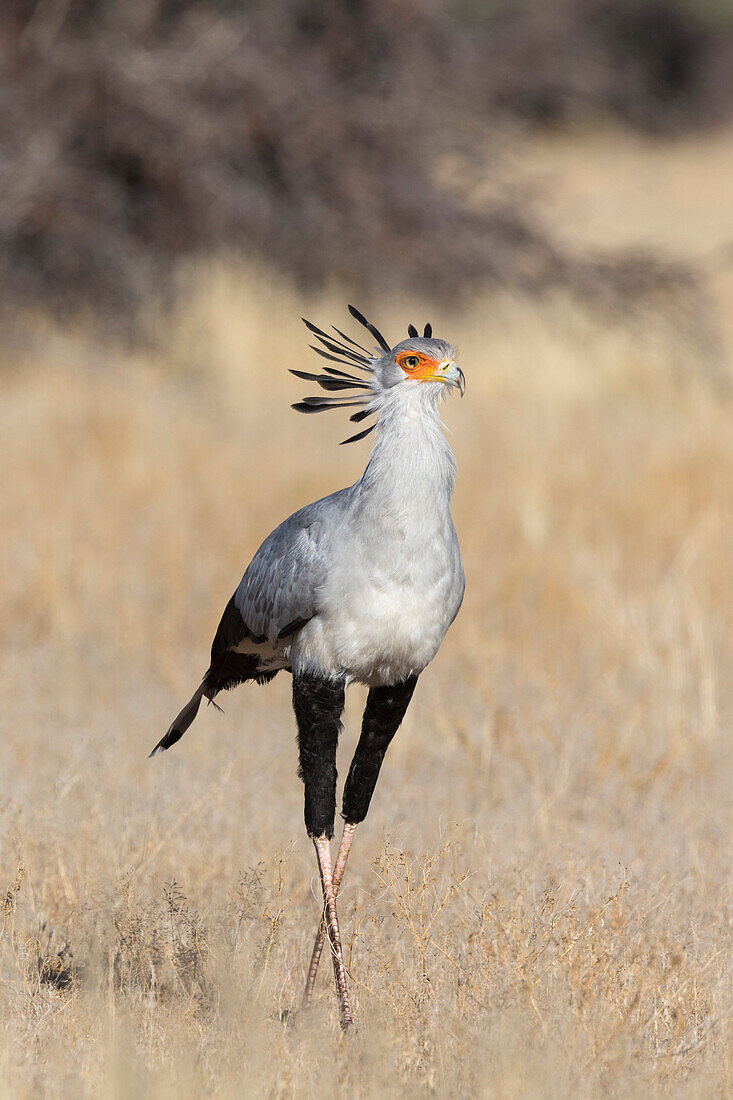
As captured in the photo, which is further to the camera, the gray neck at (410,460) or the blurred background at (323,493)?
the blurred background at (323,493)

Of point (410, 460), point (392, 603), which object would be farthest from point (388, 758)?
point (410, 460)

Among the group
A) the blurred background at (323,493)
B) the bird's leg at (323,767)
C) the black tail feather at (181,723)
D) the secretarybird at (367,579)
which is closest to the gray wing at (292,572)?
the secretarybird at (367,579)

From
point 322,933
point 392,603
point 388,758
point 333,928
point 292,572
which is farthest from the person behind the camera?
point 388,758

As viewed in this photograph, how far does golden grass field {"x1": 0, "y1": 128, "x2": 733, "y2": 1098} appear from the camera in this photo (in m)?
2.99

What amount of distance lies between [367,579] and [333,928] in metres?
0.96

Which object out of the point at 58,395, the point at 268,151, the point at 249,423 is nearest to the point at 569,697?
the point at 249,423

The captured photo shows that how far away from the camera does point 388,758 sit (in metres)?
5.49

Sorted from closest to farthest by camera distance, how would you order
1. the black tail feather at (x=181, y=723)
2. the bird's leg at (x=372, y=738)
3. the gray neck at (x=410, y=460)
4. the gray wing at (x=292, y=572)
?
the gray neck at (x=410, y=460)
the gray wing at (x=292, y=572)
the bird's leg at (x=372, y=738)
the black tail feather at (x=181, y=723)

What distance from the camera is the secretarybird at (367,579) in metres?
2.99

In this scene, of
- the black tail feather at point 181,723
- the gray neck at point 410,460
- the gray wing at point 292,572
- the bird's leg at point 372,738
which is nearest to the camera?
the gray neck at point 410,460

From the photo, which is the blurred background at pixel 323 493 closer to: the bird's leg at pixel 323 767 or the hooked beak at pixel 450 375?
the bird's leg at pixel 323 767

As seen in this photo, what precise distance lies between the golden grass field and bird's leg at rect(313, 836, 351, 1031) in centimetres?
6

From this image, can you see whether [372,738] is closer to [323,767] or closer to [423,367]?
[323,767]

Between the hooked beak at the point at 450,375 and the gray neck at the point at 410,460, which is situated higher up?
the hooked beak at the point at 450,375
